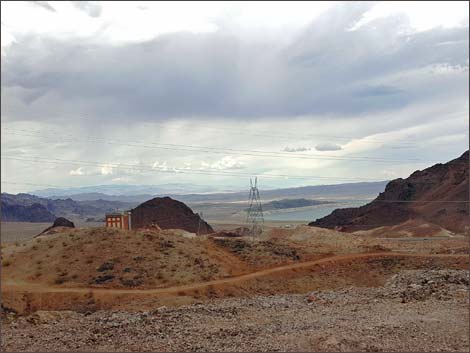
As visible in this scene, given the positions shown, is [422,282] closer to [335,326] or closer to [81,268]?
[335,326]

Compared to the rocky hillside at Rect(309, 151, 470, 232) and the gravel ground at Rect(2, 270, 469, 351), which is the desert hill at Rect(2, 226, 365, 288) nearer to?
the gravel ground at Rect(2, 270, 469, 351)

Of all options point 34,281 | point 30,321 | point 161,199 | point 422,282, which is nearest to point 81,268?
point 34,281

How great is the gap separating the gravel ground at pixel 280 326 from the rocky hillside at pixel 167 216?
5293 cm

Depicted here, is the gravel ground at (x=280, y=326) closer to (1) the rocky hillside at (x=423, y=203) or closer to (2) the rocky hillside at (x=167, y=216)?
(1) the rocky hillside at (x=423, y=203)

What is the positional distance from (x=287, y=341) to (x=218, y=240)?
83.3ft

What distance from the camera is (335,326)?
51.5 ft

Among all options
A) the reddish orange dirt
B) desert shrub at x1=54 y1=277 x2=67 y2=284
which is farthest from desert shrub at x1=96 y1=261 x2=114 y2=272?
the reddish orange dirt

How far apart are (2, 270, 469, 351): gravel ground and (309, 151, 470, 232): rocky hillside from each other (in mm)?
48750

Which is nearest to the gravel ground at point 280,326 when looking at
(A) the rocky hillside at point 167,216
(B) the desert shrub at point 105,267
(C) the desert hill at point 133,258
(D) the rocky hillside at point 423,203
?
(C) the desert hill at point 133,258

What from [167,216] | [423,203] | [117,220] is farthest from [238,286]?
[423,203]

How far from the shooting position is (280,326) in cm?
1656

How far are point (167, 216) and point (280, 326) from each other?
207 ft

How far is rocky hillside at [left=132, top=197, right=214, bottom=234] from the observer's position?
76.1m

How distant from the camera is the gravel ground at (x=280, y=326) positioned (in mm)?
14031
